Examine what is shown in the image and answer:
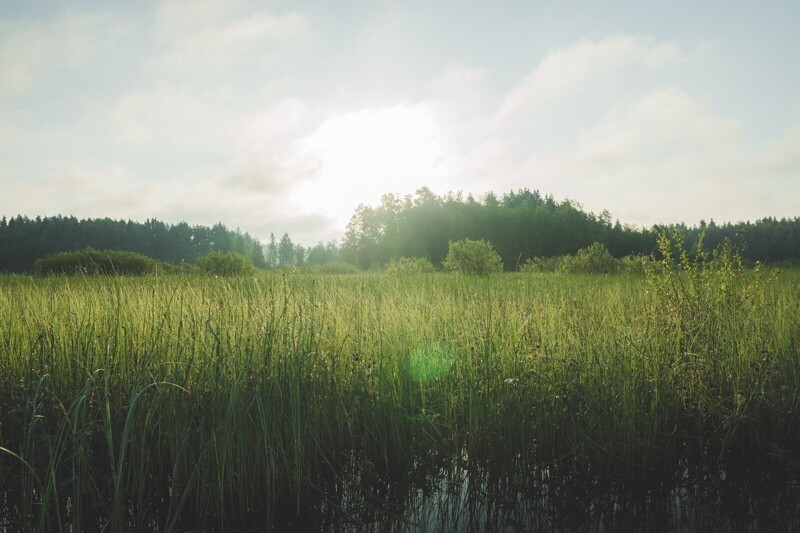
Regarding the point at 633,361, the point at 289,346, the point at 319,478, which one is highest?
the point at 289,346

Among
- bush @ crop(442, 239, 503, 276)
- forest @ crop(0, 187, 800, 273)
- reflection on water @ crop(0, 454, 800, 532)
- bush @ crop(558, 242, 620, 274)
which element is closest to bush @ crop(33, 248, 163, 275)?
bush @ crop(442, 239, 503, 276)

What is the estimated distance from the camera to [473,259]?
20.0 meters

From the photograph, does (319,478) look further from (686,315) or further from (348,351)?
(686,315)

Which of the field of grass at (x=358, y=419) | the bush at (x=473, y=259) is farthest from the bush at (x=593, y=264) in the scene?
the field of grass at (x=358, y=419)

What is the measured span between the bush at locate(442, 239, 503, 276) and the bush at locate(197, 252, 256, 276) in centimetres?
953

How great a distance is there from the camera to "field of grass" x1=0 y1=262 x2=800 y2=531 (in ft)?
8.98

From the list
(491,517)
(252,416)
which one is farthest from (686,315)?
(252,416)

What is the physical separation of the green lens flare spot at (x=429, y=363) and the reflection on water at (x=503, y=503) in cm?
76

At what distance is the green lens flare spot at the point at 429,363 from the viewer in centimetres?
389

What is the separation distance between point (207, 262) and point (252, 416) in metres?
19.8

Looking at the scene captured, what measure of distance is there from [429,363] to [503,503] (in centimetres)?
132

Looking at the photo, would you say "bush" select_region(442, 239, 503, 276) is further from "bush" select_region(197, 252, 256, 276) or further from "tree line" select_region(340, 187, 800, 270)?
"tree line" select_region(340, 187, 800, 270)

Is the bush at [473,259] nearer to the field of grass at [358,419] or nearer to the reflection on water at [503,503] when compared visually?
the field of grass at [358,419]

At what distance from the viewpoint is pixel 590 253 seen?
23641 millimetres
